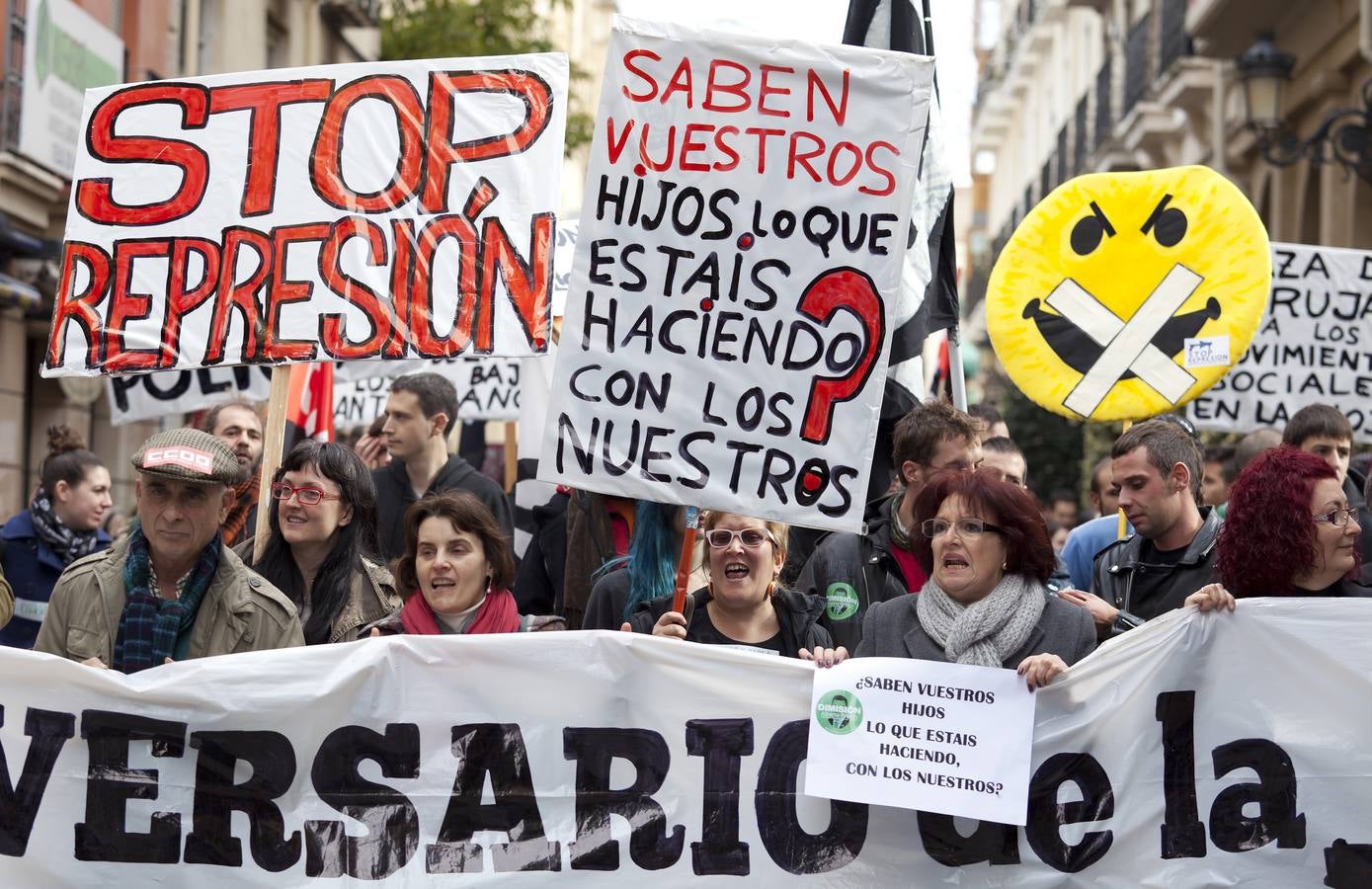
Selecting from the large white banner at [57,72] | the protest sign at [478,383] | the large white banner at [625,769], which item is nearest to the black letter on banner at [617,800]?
the large white banner at [625,769]

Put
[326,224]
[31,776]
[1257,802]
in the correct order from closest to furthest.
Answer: [1257,802]
[31,776]
[326,224]

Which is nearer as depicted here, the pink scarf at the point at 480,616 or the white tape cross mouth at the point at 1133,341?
the pink scarf at the point at 480,616

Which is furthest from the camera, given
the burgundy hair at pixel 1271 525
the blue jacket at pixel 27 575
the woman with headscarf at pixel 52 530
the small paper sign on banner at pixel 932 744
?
the woman with headscarf at pixel 52 530

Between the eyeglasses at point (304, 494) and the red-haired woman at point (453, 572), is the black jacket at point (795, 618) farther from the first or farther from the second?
the eyeglasses at point (304, 494)

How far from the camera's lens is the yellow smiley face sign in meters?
7.20

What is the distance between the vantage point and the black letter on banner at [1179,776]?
461 cm

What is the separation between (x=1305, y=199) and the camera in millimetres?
18281

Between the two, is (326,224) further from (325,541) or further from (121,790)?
(121,790)

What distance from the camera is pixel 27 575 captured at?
7.42 m

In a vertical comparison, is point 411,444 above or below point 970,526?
above

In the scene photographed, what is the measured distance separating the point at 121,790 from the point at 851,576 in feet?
6.89

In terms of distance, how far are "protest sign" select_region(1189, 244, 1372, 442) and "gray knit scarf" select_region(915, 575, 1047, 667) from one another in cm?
511

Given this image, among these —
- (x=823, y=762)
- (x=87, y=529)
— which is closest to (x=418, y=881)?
(x=823, y=762)

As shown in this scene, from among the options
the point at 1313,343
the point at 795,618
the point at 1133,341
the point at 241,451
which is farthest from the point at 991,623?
the point at 1313,343
